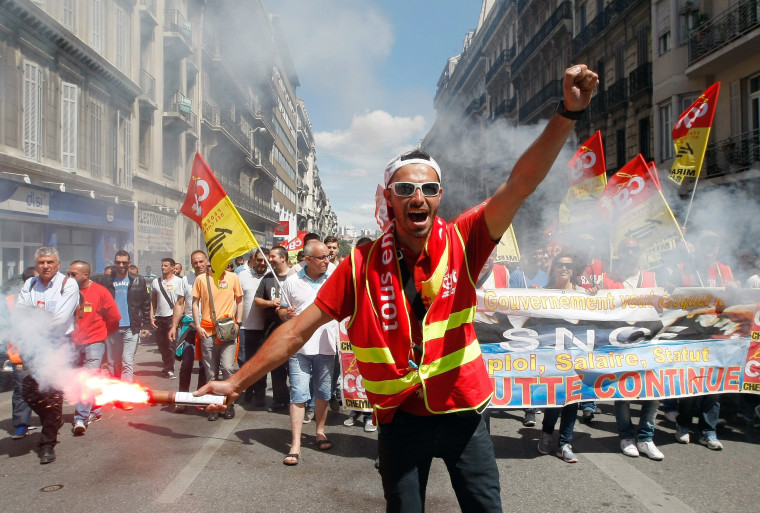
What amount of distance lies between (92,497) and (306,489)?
1.38 meters

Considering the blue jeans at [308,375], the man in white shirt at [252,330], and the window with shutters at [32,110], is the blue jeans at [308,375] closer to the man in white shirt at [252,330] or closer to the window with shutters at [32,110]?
the man in white shirt at [252,330]

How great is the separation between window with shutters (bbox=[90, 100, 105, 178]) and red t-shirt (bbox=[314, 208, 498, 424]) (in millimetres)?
16351

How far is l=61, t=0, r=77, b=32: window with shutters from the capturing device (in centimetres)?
1420

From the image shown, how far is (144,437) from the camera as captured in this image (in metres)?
5.20

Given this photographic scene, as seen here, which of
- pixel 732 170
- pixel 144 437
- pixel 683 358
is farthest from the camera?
pixel 732 170

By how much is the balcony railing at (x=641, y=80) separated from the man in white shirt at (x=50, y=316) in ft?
60.4

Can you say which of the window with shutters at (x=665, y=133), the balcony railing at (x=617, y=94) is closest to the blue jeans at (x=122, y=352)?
the window with shutters at (x=665, y=133)

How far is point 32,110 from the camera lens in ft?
42.9

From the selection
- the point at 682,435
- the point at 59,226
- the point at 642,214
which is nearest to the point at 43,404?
the point at 682,435

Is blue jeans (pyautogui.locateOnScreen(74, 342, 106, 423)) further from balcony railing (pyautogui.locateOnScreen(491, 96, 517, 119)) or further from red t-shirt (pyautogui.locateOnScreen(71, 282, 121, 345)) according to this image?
balcony railing (pyautogui.locateOnScreen(491, 96, 517, 119))

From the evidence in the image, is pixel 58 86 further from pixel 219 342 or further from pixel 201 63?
pixel 201 63

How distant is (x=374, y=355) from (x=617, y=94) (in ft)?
70.4

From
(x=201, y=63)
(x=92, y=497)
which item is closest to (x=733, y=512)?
(x=92, y=497)

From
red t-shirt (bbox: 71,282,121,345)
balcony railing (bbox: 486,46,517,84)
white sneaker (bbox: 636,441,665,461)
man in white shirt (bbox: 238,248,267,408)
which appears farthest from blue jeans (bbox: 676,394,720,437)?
balcony railing (bbox: 486,46,517,84)
